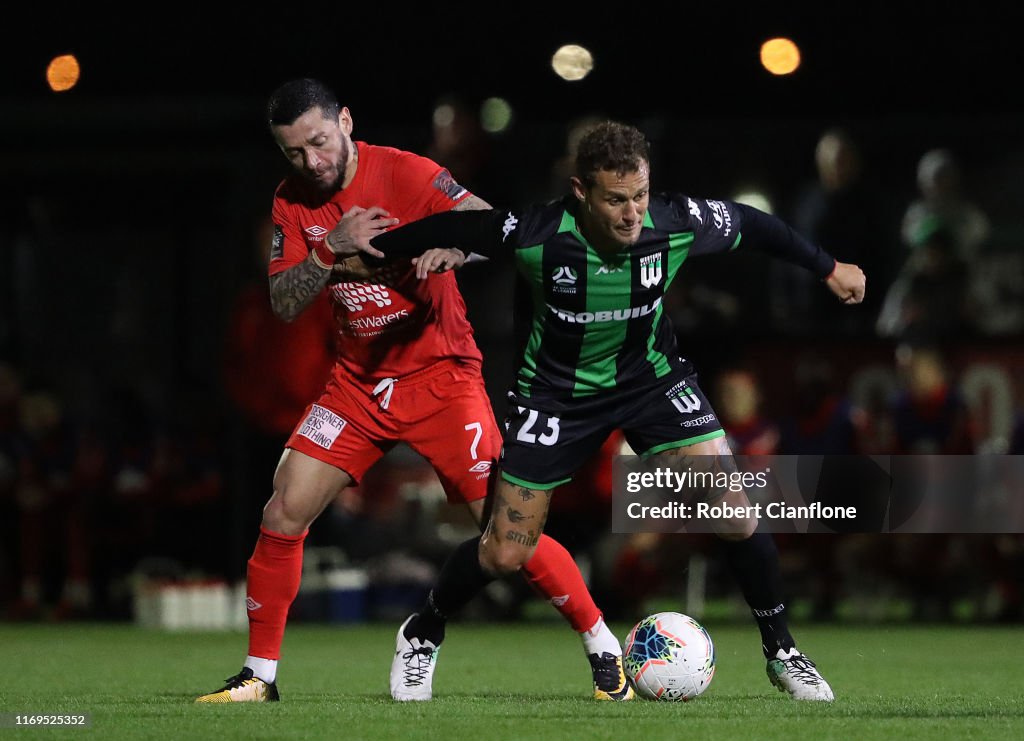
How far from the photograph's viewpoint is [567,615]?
6855mm

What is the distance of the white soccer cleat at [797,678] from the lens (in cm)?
650

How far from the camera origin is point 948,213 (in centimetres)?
1289

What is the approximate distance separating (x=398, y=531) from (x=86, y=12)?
4.54m

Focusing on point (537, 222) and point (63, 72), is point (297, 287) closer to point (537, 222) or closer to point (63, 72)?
point (537, 222)

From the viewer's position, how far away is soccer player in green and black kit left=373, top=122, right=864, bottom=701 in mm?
6234

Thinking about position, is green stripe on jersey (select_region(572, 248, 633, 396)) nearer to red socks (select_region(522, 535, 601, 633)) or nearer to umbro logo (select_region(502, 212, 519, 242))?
umbro logo (select_region(502, 212, 519, 242))

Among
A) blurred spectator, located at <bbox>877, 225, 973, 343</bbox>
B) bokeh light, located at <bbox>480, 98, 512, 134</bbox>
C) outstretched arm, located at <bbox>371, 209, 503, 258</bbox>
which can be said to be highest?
bokeh light, located at <bbox>480, 98, 512, 134</bbox>

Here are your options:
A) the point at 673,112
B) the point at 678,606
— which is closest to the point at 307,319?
the point at 673,112

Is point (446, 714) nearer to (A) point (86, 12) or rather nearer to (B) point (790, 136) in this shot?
(B) point (790, 136)

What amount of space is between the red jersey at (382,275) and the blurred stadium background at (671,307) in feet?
14.6

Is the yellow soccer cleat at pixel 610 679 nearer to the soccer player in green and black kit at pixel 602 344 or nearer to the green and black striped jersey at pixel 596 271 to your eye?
the soccer player in green and black kit at pixel 602 344

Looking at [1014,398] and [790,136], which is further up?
[790,136]

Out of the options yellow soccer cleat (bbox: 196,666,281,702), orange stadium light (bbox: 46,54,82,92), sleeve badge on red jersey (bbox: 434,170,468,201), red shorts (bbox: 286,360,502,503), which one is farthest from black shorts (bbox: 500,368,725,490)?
orange stadium light (bbox: 46,54,82,92)

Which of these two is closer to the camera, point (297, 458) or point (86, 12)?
point (297, 458)
